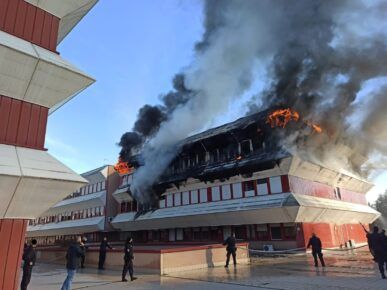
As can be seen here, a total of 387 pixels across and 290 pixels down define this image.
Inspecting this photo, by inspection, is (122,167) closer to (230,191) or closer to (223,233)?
(223,233)

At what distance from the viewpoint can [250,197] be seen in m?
26.1

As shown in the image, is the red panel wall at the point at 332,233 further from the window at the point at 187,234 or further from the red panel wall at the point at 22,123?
the red panel wall at the point at 22,123

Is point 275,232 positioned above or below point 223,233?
below

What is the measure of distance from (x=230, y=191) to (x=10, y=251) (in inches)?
862

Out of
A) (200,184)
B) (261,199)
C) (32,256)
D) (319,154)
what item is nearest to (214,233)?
(200,184)

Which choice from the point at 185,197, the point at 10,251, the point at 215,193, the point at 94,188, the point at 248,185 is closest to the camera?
the point at 10,251

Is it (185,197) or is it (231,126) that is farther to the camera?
(185,197)

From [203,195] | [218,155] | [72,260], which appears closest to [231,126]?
[218,155]

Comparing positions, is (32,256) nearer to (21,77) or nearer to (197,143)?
(21,77)

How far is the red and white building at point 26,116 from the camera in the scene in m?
7.27

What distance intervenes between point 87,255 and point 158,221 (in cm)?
1606

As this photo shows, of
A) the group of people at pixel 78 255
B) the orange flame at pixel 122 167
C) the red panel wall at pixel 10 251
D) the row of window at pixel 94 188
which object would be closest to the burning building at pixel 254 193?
the orange flame at pixel 122 167

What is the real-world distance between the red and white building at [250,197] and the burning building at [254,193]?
0.08 metres

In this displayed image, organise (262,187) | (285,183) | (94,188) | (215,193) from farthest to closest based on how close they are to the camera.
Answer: (94,188) → (215,193) → (262,187) → (285,183)
